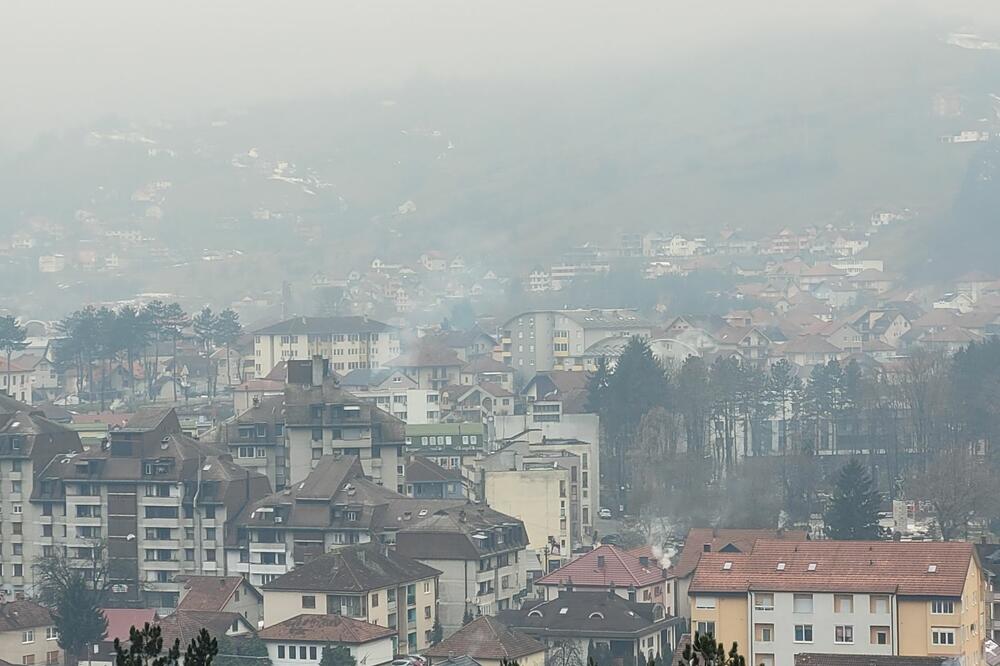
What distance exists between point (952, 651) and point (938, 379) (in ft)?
114

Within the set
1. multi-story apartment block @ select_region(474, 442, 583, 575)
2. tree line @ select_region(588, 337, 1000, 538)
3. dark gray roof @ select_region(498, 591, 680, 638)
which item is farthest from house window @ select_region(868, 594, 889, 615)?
multi-story apartment block @ select_region(474, 442, 583, 575)

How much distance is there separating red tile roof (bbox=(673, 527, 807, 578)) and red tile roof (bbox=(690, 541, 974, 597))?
7737 mm

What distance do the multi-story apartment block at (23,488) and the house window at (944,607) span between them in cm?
2576

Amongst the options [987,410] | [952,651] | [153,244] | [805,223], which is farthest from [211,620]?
[153,244]

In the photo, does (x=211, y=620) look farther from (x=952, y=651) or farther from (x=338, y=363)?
(x=338, y=363)

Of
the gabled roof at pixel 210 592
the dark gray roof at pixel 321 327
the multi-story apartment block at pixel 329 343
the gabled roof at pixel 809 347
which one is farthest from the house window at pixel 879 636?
the dark gray roof at pixel 321 327

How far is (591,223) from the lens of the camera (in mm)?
174500

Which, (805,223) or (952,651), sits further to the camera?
(805,223)

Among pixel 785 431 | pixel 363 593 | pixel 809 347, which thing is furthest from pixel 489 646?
pixel 809 347

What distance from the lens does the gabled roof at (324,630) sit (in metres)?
42.4

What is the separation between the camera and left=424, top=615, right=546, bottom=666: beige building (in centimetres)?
4066

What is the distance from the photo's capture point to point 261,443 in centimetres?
6062

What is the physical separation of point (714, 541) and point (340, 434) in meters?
13.4

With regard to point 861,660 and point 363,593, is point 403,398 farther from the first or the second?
point 861,660
